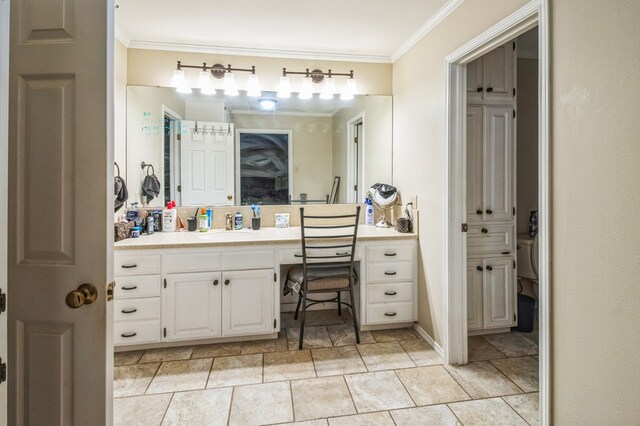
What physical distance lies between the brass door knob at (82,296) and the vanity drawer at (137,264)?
4.81ft

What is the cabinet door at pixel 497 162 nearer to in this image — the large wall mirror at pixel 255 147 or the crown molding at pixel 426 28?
the crown molding at pixel 426 28

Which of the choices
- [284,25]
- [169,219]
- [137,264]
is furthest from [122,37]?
[137,264]

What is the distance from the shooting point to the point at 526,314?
2859 mm

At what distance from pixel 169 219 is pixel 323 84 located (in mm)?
1888

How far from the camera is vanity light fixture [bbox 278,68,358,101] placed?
3.17 meters

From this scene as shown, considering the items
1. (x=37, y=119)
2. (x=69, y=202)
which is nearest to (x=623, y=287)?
(x=69, y=202)

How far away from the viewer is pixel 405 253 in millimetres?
2840

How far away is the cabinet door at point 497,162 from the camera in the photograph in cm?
266

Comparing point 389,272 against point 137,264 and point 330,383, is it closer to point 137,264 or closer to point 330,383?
point 330,383

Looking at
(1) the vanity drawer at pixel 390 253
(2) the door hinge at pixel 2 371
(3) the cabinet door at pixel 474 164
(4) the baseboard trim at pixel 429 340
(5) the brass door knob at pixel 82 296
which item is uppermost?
(3) the cabinet door at pixel 474 164

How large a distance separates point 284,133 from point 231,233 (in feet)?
3.60

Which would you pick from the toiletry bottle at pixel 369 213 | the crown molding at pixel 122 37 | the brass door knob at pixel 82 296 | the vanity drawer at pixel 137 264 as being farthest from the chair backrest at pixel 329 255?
the crown molding at pixel 122 37

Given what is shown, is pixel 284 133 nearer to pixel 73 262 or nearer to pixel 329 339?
pixel 329 339

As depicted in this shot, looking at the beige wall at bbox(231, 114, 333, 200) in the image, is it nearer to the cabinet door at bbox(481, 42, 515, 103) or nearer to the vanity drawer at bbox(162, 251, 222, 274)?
the vanity drawer at bbox(162, 251, 222, 274)
